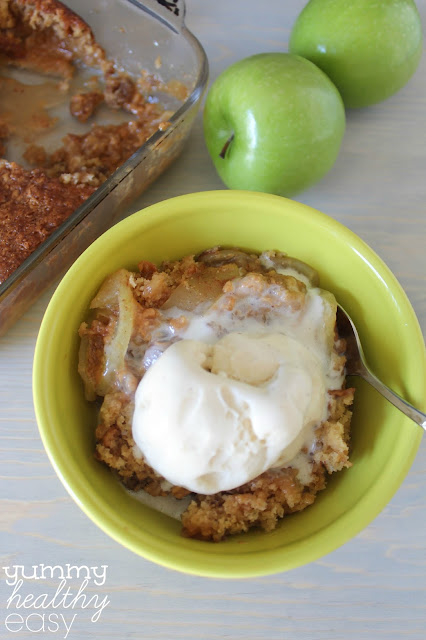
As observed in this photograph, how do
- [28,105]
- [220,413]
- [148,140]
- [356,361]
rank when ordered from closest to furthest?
[220,413] → [356,361] → [148,140] → [28,105]

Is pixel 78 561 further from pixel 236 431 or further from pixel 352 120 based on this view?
pixel 352 120

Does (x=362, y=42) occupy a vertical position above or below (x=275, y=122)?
above

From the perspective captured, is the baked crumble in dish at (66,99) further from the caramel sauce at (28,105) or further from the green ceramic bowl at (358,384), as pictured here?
the green ceramic bowl at (358,384)

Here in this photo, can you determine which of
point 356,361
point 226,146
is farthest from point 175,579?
point 226,146

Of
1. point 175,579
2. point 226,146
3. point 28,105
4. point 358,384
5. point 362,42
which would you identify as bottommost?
point 175,579

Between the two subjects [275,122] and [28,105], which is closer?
[275,122]

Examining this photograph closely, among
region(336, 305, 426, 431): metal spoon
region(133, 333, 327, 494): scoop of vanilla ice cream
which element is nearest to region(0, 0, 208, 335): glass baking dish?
region(133, 333, 327, 494): scoop of vanilla ice cream

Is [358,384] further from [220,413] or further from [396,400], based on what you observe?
[220,413]

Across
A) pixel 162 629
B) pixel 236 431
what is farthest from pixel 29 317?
pixel 162 629
